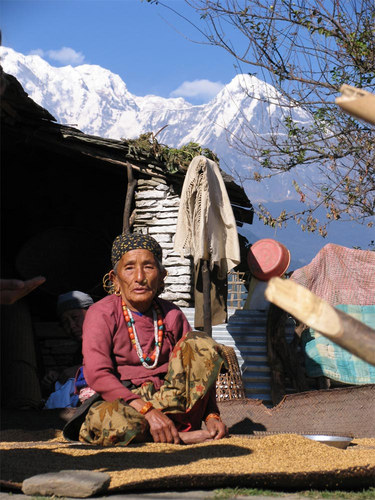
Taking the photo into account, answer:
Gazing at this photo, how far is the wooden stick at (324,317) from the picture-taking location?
52.2 inches

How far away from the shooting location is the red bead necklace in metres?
4.58

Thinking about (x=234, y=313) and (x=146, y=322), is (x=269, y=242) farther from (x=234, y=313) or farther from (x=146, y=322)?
(x=146, y=322)

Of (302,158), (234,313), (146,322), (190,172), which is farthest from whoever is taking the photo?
(302,158)

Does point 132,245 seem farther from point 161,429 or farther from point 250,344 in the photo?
point 250,344

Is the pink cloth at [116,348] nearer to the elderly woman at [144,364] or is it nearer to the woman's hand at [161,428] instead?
the elderly woman at [144,364]

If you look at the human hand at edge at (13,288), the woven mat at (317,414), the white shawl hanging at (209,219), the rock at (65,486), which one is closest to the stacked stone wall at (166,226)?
the white shawl hanging at (209,219)

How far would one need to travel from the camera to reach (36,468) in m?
3.29

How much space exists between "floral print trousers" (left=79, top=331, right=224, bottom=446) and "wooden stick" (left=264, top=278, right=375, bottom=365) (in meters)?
2.91

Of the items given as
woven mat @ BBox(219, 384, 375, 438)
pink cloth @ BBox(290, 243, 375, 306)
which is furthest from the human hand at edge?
pink cloth @ BBox(290, 243, 375, 306)

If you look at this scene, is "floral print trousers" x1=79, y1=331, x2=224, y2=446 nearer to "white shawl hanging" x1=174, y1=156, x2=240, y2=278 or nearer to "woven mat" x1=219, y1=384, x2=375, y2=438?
"woven mat" x1=219, y1=384, x2=375, y2=438

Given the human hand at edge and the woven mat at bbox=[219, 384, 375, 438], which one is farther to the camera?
the woven mat at bbox=[219, 384, 375, 438]

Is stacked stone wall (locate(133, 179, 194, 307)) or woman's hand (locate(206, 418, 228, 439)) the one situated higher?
stacked stone wall (locate(133, 179, 194, 307))

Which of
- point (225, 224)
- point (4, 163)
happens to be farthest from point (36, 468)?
point (4, 163)

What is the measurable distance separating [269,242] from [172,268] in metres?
1.34
